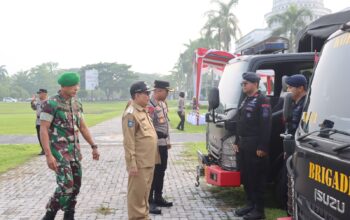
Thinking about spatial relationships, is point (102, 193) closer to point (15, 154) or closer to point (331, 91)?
point (331, 91)

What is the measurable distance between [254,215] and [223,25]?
1716 inches

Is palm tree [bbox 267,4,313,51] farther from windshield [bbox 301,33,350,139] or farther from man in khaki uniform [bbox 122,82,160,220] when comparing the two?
windshield [bbox 301,33,350,139]

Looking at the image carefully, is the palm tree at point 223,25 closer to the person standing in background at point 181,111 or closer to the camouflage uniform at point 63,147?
the person standing in background at point 181,111

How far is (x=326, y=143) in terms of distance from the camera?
2.80m

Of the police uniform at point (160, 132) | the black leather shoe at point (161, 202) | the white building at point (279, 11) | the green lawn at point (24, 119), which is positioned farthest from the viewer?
the white building at point (279, 11)

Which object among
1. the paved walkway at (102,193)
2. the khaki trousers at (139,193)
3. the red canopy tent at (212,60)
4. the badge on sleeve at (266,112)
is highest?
the red canopy tent at (212,60)

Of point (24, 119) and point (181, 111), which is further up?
point (181, 111)

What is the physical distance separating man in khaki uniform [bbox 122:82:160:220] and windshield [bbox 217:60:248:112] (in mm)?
1579

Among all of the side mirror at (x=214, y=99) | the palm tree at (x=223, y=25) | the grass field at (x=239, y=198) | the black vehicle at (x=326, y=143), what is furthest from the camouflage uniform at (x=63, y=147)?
the palm tree at (x=223, y=25)

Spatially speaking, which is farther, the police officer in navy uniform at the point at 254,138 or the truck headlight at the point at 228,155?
the truck headlight at the point at 228,155

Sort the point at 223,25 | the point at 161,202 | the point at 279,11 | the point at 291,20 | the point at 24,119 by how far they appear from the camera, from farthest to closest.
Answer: the point at 279,11, the point at 223,25, the point at 291,20, the point at 24,119, the point at 161,202

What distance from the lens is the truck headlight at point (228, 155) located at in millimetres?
5741

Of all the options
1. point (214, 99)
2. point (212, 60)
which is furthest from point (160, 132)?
point (212, 60)

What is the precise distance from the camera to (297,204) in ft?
10.5
